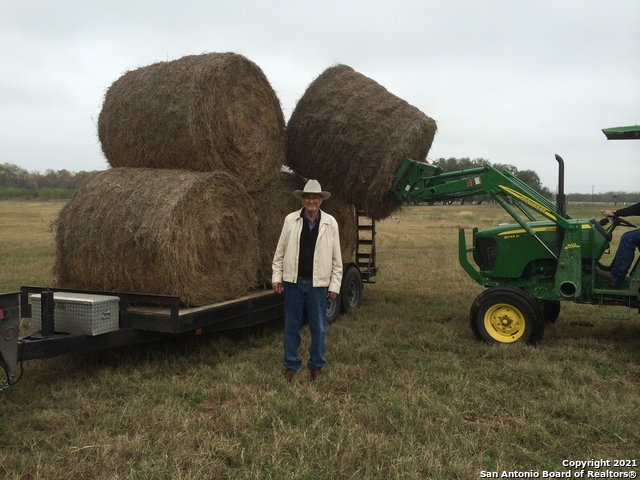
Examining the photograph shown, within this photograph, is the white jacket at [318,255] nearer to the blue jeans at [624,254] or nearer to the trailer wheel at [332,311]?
the trailer wheel at [332,311]

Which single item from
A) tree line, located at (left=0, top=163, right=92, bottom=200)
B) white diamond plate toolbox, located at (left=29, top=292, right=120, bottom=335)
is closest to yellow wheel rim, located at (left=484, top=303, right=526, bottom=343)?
white diamond plate toolbox, located at (left=29, top=292, right=120, bottom=335)

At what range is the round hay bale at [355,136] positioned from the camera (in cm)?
692

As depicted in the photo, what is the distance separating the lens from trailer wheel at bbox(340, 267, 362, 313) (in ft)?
26.6

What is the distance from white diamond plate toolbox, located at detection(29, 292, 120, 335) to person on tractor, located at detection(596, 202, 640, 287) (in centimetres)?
510

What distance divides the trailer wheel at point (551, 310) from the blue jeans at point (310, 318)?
381 cm

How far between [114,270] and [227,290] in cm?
120

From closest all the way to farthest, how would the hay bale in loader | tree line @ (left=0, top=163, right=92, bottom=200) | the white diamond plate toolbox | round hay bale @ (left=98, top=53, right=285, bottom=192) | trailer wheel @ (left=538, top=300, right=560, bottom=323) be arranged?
1. the white diamond plate toolbox
2. round hay bale @ (left=98, top=53, right=285, bottom=192)
3. the hay bale in loader
4. trailer wheel @ (left=538, top=300, right=560, bottom=323)
5. tree line @ (left=0, top=163, right=92, bottom=200)

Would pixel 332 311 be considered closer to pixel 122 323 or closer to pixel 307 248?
pixel 307 248

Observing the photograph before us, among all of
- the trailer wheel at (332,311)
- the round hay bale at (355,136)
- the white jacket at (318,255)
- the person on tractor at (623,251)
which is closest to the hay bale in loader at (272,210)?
the round hay bale at (355,136)

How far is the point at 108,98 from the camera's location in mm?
6770

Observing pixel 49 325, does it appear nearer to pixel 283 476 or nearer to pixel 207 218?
pixel 207 218

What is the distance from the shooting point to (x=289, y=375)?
507cm

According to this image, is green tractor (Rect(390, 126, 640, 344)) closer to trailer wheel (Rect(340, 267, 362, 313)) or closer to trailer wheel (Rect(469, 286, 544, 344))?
trailer wheel (Rect(469, 286, 544, 344))

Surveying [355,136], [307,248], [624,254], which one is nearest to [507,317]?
[624,254]
